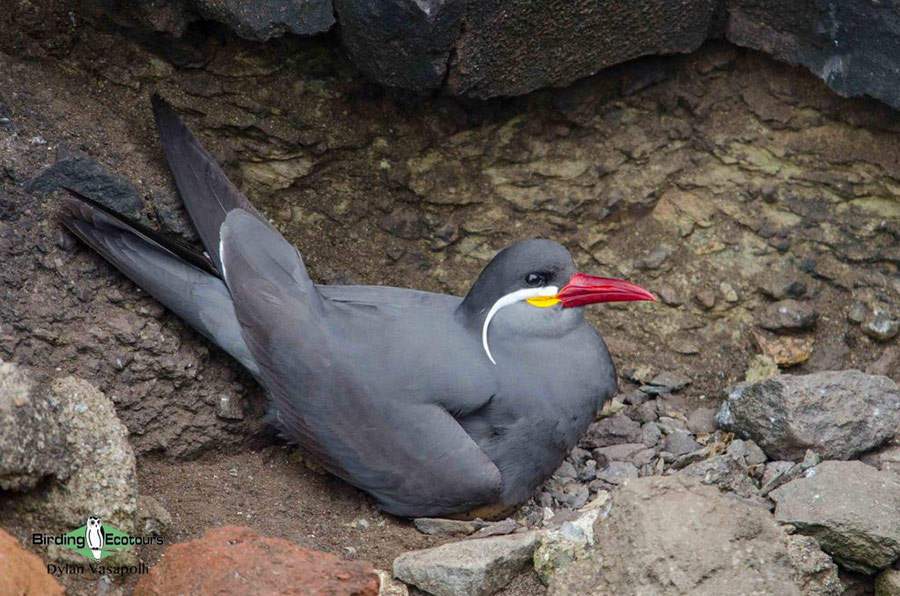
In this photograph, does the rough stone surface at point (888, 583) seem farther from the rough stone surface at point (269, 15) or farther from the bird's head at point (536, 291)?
the rough stone surface at point (269, 15)

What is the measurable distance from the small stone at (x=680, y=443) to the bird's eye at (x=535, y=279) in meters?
0.96

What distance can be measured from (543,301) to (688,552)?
5.00 feet

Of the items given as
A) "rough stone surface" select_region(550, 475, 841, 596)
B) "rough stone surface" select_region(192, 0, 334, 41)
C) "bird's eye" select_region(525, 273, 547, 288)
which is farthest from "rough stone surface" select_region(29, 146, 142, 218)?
"rough stone surface" select_region(550, 475, 841, 596)

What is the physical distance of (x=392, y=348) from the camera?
180 inches

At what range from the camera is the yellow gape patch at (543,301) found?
476 cm

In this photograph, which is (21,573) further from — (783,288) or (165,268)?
(783,288)

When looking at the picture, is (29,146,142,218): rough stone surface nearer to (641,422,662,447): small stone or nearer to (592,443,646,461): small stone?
(592,443,646,461): small stone

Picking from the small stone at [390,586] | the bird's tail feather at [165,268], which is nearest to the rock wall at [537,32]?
the bird's tail feather at [165,268]

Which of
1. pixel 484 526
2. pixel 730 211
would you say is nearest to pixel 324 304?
pixel 484 526

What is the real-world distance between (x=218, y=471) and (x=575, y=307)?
5.51ft

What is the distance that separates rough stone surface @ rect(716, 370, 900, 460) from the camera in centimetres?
455

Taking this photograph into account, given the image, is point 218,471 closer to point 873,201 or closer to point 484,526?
point 484,526

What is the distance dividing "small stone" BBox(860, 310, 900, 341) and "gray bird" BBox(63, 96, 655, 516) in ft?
4.54

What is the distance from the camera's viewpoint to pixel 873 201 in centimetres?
532
